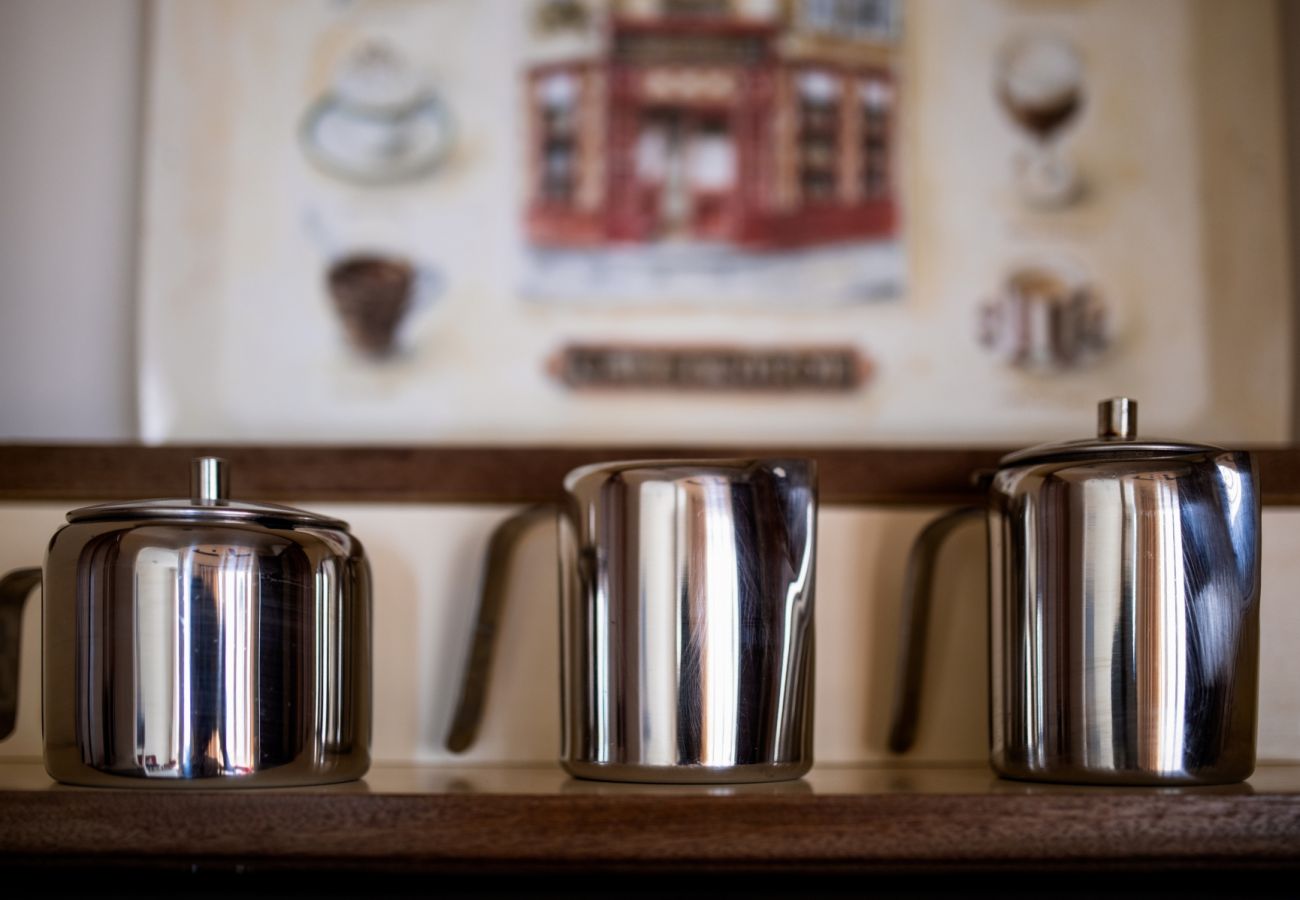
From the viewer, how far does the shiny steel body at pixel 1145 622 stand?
517 mm

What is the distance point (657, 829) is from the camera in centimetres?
48

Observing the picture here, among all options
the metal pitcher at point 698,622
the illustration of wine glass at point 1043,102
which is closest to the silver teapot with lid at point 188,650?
the metal pitcher at point 698,622

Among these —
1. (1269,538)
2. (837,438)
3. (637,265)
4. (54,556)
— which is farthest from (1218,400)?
(54,556)

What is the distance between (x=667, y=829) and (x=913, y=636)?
0.68 ft

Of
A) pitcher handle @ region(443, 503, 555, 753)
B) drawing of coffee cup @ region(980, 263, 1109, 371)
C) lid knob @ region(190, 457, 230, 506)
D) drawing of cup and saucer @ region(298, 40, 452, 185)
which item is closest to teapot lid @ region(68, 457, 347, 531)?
lid knob @ region(190, 457, 230, 506)

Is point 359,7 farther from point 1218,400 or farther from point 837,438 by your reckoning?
point 1218,400

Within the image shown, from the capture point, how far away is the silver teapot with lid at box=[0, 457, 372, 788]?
50cm

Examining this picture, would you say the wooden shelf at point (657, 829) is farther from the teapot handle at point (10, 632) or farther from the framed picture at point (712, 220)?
the framed picture at point (712, 220)

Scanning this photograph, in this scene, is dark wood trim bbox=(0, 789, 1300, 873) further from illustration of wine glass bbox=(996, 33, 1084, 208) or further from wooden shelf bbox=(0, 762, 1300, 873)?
illustration of wine glass bbox=(996, 33, 1084, 208)

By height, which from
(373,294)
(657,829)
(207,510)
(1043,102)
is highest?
(1043,102)

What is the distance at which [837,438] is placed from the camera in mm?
730

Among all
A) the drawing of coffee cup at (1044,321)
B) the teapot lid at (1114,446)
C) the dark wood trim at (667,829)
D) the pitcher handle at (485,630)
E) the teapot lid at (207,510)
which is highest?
the drawing of coffee cup at (1044,321)

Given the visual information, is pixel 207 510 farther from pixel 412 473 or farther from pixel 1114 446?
pixel 1114 446

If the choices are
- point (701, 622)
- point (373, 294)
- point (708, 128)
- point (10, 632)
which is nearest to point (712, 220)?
point (708, 128)
